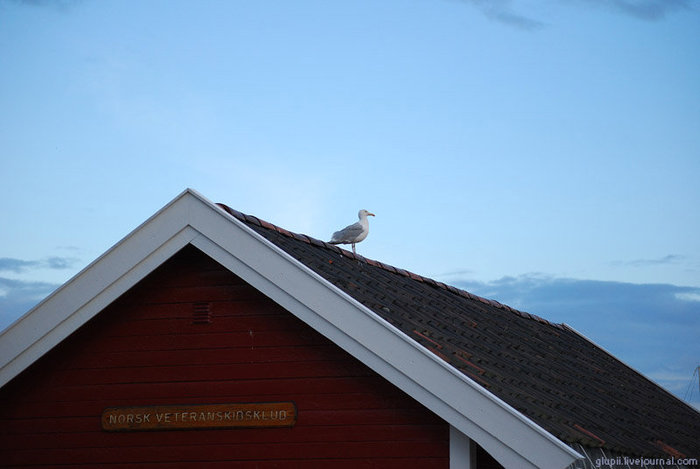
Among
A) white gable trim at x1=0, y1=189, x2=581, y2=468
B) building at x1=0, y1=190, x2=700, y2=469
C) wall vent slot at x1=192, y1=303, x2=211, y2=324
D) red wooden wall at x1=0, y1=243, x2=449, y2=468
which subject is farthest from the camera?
wall vent slot at x1=192, y1=303, x2=211, y2=324

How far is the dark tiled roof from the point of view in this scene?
28.6 ft

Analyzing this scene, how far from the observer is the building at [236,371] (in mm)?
8258

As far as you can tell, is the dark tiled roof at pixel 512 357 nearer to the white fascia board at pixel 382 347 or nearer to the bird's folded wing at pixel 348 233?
the white fascia board at pixel 382 347

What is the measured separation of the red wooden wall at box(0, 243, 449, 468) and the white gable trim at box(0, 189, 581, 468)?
0.44m

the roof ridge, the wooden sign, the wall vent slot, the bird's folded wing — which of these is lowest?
the wooden sign

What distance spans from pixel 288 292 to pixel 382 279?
285 centimetres

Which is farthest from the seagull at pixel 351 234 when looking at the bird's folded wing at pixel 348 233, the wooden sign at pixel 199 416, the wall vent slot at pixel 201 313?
the wooden sign at pixel 199 416

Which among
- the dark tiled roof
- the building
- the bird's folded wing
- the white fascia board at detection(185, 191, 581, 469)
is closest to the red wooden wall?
the building

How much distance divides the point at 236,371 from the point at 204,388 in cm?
36

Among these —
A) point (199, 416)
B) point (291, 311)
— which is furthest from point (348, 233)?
point (291, 311)

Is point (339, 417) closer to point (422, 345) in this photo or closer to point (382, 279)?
point (422, 345)

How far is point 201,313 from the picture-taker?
9141mm

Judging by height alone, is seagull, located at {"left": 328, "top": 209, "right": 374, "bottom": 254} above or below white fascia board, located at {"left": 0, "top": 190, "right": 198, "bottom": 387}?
above

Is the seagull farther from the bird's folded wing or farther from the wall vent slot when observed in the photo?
the wall vent slot
